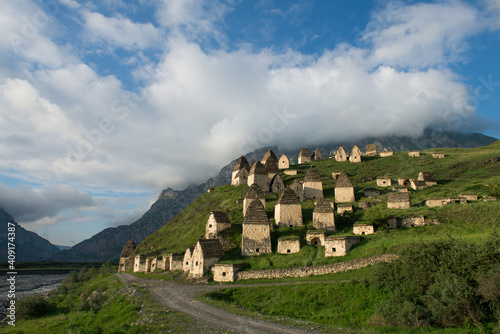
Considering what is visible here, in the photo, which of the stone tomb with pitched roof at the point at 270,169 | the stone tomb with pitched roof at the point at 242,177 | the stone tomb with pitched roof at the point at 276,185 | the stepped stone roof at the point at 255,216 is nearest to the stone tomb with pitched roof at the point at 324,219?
the stepped stone roof at the point at 255,216

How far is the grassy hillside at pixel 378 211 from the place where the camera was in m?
26.1

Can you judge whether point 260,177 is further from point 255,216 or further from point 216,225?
point 255,216

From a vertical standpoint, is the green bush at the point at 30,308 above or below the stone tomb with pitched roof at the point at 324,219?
below

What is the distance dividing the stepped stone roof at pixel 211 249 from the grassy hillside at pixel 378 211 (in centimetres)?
93

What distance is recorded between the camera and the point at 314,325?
46.1 feet

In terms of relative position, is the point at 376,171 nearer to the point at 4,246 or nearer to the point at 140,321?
the point at 140,321

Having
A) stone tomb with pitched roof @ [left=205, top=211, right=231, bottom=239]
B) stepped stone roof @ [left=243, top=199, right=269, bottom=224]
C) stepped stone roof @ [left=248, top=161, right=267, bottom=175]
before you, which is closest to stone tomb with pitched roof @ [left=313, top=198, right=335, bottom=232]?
stepped stone roof @ [left=243, top=199, right=269, bottom=224]

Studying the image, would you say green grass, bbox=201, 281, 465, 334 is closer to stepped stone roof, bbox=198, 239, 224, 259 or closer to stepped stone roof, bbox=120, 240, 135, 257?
stepped stone roof, bbox=198, 239, 224, 259

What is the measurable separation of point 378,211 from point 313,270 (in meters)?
11.5

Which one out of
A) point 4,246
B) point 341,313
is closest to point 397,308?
point 341,313

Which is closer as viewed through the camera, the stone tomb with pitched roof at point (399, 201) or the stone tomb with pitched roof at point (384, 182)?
the stone tomb with pitched roof at point (399, 201)

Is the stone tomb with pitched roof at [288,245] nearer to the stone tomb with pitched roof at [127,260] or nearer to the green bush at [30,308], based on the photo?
the green bush at [30,308]

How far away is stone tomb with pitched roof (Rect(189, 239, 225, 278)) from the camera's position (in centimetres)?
2670

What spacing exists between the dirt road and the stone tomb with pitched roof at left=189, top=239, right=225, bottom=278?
9.32 feet
